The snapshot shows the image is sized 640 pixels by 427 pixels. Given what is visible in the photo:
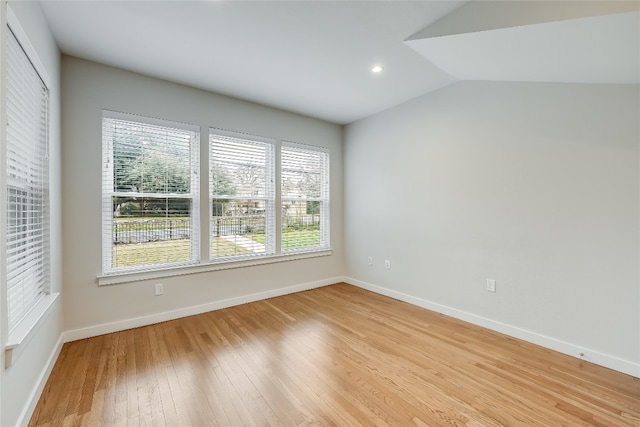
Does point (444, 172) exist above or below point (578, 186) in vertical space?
above

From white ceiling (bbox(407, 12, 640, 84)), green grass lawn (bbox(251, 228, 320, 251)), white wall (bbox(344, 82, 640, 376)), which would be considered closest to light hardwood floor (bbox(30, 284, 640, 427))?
white wall (bbox(344, 82, 640, 376))

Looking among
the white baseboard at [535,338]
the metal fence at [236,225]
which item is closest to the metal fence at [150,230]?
the metal fence at [236,225]

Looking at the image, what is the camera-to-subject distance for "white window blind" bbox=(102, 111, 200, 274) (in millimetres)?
2785

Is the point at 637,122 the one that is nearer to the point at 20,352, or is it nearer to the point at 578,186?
the point at 578,186

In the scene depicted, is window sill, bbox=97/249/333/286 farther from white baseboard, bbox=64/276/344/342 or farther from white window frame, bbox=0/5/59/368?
white window frame, bbox=0/5/59/368

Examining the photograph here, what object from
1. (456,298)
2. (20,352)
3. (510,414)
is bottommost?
(510,414)

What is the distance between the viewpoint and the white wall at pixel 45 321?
1.44m

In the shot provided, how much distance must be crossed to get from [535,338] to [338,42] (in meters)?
3.18

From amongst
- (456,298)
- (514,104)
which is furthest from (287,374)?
(514,104)

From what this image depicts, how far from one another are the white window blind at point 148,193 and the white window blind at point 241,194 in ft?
0.75

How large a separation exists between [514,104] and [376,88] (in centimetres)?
140

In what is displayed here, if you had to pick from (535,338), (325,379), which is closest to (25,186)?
(325,379)

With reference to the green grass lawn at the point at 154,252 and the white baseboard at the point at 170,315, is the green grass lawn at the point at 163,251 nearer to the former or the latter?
the green grass lawn at the point at 154,252

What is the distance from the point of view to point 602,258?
223 centimetres
